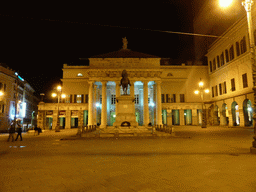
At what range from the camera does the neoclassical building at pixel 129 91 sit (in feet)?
144

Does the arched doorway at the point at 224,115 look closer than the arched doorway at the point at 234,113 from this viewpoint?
No

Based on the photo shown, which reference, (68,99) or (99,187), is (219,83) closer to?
(68,99)

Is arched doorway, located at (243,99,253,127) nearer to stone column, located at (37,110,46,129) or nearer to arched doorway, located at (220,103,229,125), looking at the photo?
arched doorway, located at (220,103,229,125)

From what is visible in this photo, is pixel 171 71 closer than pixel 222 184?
No

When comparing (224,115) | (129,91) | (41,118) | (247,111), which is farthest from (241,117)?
(41,118)

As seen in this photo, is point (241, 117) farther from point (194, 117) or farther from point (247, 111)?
point (194, 117)

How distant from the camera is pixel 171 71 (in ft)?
185

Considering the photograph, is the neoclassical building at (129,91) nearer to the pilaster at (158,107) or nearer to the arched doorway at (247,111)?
the pilaster at (158,107)

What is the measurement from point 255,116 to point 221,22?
3964cm

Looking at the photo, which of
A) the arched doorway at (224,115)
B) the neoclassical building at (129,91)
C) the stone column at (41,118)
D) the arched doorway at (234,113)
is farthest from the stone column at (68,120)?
the arched doorway at (234,113)

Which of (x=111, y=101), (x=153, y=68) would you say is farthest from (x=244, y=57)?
(x=111, y=101)

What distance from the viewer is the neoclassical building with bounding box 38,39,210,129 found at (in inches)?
1725

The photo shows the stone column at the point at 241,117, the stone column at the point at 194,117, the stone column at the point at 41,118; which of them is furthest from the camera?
the stone column at the point at 194,117

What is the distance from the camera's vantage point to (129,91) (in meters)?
48.2
